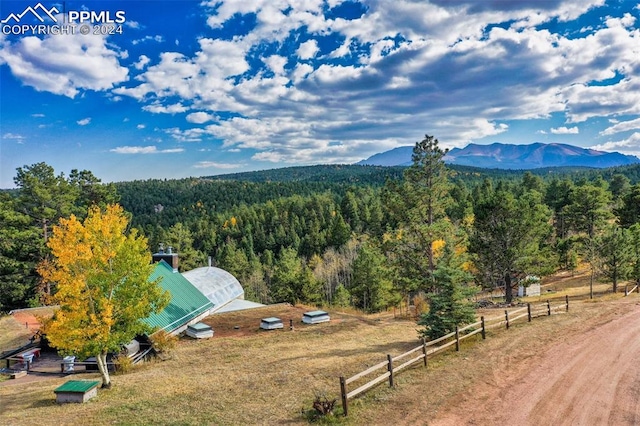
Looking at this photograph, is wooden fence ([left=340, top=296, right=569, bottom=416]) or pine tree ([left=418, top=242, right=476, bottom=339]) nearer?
wooden fence ([left=340, top=296, right=569, bottom=416])

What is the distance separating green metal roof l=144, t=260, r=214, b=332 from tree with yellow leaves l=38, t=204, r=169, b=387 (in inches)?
346

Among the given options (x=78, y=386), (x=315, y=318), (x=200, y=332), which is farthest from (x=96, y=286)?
(x=315, y=318)

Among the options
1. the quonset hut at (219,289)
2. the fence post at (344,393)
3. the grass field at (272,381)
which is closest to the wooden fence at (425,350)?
the fence post at (344,393)

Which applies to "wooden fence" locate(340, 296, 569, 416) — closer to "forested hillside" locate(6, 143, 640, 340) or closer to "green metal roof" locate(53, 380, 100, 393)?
"forested hillside" locate(6, 143, 640, 340)

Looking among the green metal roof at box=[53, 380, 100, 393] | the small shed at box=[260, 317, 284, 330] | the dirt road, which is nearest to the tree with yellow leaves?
the green metal roof at box=[53, 380, 100, 393]

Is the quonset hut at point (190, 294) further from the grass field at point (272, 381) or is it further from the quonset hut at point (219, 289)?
the grass field at point (272, 381)

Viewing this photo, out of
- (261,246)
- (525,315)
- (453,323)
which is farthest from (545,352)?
(261,246)

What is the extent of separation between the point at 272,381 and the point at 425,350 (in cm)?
671

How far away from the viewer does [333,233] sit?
95812mm

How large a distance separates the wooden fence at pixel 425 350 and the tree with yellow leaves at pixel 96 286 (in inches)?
391

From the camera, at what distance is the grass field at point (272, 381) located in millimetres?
13516

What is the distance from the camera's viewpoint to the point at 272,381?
1688 cm

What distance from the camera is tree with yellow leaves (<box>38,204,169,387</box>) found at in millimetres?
15594

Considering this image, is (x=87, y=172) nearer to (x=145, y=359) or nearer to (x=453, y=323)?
(x=145, y=359)
